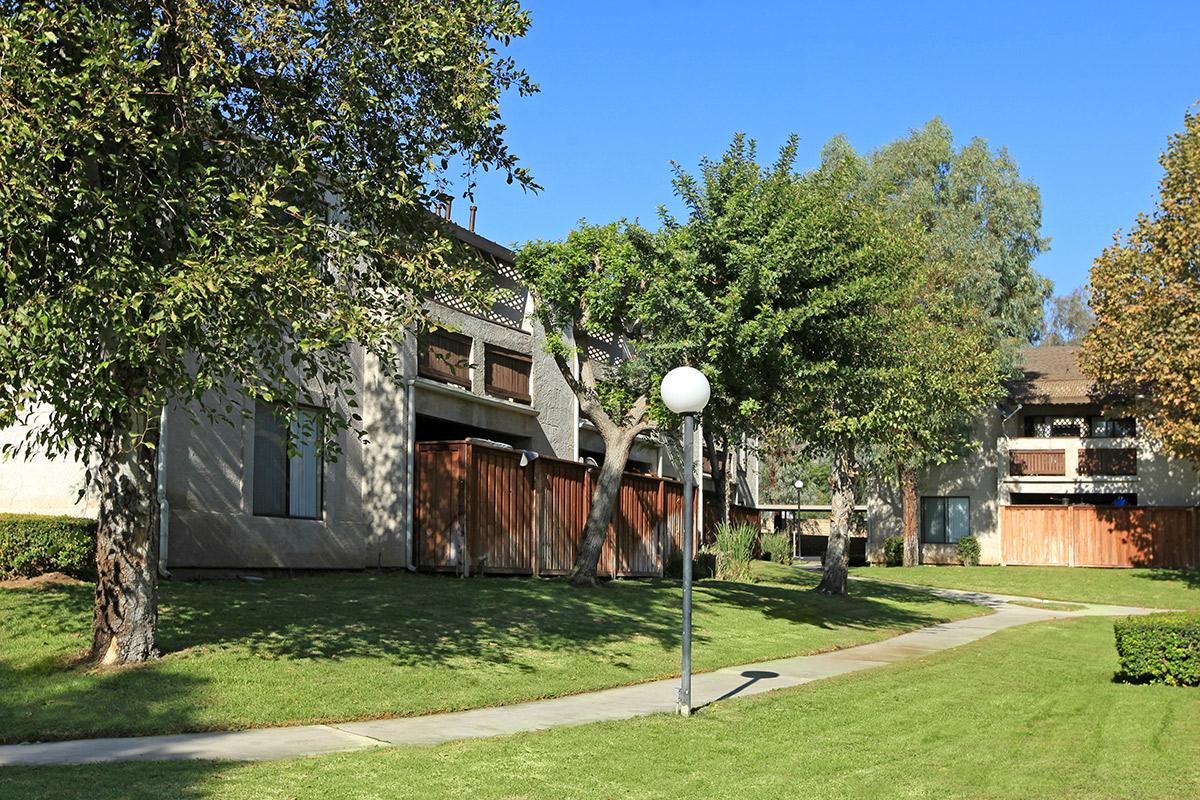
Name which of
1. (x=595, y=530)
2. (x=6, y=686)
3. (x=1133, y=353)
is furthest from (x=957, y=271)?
(x=6, y=686)

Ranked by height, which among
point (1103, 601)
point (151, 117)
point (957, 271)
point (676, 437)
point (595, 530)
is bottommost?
point (1103, 601)

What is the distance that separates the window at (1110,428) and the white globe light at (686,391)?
40.0 m

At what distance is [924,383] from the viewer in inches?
1091

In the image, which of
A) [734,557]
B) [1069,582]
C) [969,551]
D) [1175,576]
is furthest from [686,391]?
[969,551]

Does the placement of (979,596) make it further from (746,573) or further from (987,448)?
(987,448)

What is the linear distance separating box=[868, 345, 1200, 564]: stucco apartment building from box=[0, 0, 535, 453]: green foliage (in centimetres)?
3860

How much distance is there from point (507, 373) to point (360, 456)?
5185mm

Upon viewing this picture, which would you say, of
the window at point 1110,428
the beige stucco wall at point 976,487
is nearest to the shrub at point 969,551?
the beige stucco wall at point 976,487

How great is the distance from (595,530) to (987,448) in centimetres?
3225

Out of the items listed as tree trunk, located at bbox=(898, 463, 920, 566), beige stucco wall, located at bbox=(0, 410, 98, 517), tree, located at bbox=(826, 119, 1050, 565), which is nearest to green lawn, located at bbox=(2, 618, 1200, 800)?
→ beige stucco wall, located at bbox=(0, 410, 98, 517)

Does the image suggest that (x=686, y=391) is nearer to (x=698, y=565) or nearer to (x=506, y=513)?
(x=506, y=513)

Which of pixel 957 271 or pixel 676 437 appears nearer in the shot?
pixel 676 437

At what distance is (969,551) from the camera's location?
47.1 metres

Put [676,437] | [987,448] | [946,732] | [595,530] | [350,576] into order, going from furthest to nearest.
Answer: [987,448] < [676,437] < [595,530] < [350,576] < [946,732]
